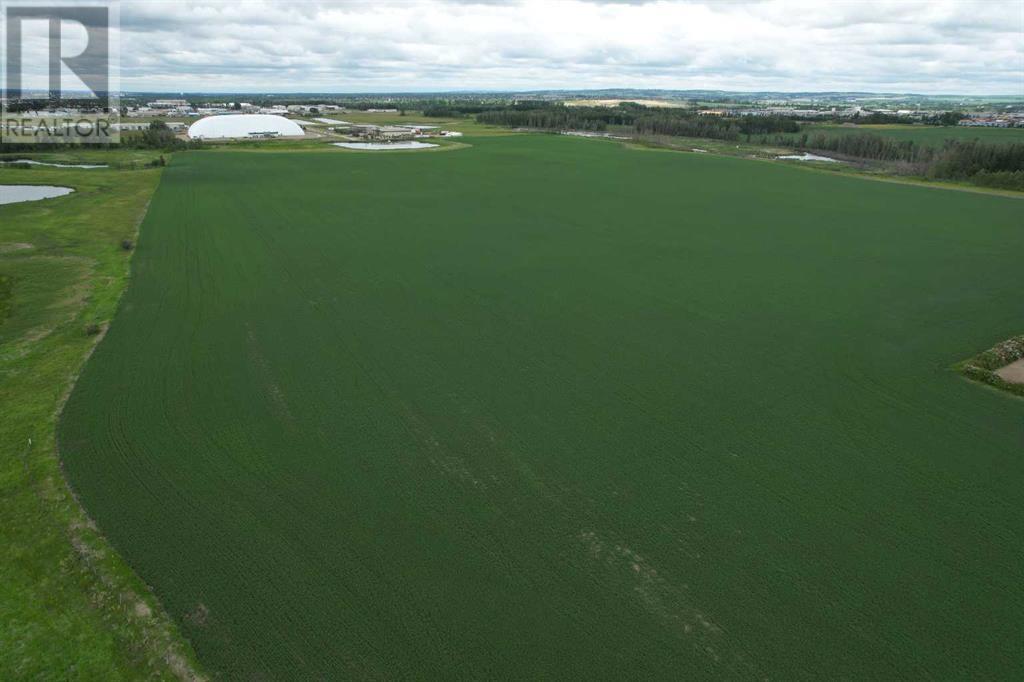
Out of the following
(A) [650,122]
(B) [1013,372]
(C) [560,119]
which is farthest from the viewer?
(C) [560,119]

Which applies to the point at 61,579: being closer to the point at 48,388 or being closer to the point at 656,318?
the point at 48,388

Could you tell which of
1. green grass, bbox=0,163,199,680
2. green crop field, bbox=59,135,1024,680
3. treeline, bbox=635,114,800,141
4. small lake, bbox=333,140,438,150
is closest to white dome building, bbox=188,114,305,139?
small lake, bbox=333,140,438,150

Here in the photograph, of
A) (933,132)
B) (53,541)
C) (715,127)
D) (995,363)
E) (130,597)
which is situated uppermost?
(933,132)

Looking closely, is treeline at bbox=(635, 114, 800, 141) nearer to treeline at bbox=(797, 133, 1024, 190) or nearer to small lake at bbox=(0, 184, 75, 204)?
treeline at bbox=(797, 133, 1024, 190)

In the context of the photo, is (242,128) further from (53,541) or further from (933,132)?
(933,132)

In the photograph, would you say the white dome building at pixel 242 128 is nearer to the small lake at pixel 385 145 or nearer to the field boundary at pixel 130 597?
the small lake at pixel 385 145

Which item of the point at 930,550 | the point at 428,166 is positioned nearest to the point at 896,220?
the point at 930,550

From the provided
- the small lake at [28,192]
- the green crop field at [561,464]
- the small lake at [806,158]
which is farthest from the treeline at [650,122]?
the small lake at [28,192]

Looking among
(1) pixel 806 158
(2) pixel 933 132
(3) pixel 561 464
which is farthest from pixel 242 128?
(2) pixel 933 132
